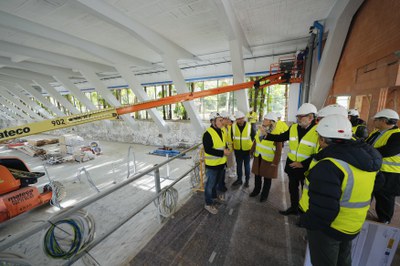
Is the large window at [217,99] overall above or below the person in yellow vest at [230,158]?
above

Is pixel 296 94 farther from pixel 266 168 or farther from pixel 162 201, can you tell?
pixel 162 201

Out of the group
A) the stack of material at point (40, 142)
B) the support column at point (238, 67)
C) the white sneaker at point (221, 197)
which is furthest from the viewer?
the stack of material at point (40, 142)

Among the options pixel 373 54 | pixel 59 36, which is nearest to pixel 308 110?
pixel 373 54

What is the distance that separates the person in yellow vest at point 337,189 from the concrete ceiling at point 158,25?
11.6ft

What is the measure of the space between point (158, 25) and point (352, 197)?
5653mm

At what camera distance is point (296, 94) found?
7.02 metres

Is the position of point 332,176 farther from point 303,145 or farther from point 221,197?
point 221,197

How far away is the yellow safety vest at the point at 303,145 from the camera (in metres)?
2.29

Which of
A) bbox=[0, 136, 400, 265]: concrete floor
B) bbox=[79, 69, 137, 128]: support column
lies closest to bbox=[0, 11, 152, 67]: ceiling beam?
bbox=[79, 69, 137, 128]: support column

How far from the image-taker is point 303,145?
2.38 metres

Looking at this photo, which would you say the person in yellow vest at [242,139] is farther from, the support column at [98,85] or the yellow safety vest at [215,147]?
the support column at [98,85]

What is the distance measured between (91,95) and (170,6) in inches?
637

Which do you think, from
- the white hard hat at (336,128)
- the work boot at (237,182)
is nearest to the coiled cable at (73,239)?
the white hard hat at (336,128)

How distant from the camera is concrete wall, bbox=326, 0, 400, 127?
8.17 feet
